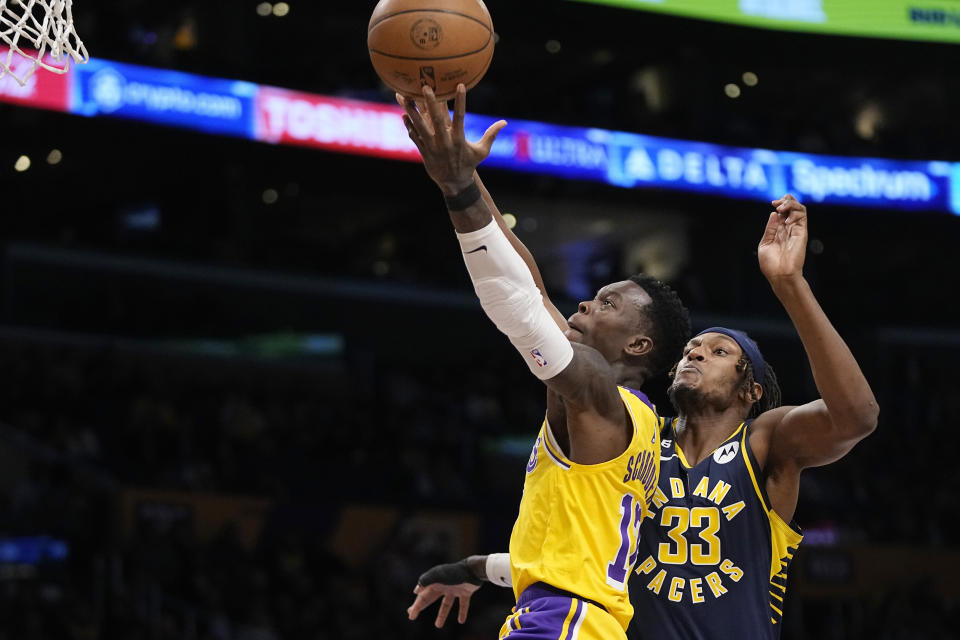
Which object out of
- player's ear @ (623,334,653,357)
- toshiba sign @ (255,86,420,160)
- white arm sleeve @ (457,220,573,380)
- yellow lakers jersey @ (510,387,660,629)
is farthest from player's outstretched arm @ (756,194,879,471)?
toshiba sign @ (255,86,420,160)

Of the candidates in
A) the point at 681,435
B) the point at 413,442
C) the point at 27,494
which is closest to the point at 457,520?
the point at 413,442

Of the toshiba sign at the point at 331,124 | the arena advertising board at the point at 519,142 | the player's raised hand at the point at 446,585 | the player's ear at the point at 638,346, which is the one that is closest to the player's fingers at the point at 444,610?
the player's raised hand at the point at 446,585

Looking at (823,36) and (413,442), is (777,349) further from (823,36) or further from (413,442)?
(413,442)

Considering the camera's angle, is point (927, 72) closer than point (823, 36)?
No

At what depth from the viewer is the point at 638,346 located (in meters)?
3.83

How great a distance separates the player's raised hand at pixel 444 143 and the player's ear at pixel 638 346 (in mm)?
881

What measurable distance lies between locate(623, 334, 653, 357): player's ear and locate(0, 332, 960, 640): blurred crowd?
7.26 m

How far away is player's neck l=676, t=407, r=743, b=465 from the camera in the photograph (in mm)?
4254

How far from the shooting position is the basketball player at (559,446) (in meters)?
3.20

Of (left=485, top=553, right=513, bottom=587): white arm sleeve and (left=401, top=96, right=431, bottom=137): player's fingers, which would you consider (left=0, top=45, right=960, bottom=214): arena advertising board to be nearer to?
(left=485, top=553, right=513, bottom=587): white arm sleeve

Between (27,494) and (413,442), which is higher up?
(413,442)

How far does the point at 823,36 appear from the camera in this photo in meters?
17.4

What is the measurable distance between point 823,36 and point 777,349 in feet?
21.7

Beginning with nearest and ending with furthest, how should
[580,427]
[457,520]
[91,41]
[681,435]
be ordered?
1. [580,427]
2. [681,435]
3. [457,520]
4. [91,41]
